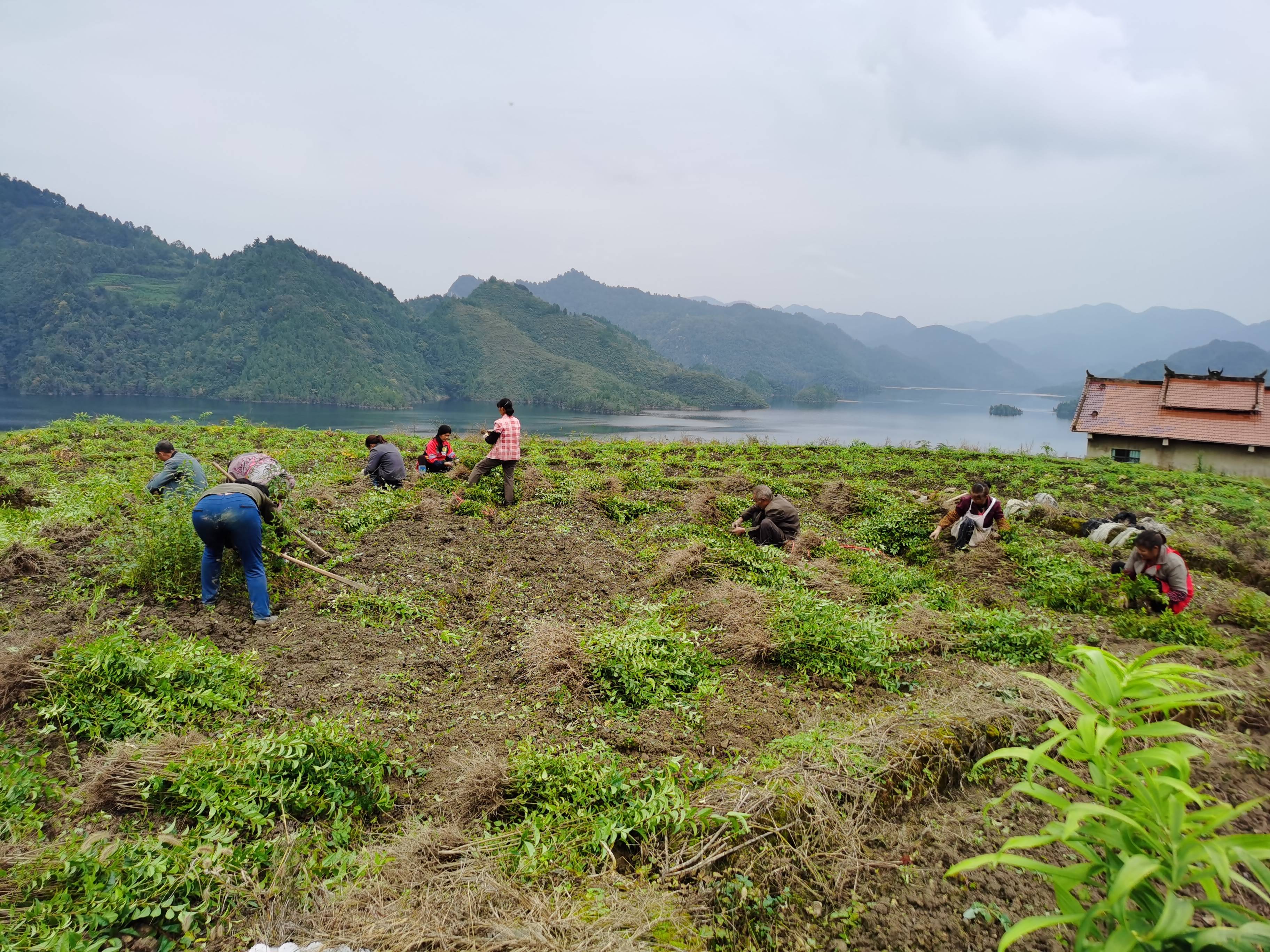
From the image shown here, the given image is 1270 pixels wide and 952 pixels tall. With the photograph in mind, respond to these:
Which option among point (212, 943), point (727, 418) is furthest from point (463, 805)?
point (727, 418)

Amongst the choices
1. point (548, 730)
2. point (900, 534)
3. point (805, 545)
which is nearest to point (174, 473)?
point (548, 730)

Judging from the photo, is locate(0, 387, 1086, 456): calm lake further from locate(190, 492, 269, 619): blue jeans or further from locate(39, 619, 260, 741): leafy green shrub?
locate(39, 619, 260, 741): leafy green shrub

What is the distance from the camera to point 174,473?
25.7 ft

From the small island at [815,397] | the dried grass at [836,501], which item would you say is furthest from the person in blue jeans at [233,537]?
the small island at [815,397]

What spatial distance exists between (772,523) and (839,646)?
3501mm

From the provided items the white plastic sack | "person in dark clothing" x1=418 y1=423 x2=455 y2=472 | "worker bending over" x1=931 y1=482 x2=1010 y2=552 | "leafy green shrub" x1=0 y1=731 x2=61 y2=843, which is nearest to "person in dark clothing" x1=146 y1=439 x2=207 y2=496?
"leafy green shrub" x1=0 y1=731 x2=61 y2=843

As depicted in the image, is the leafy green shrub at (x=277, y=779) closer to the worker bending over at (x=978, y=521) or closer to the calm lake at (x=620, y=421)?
the worker bending over at (x=978, y=521)

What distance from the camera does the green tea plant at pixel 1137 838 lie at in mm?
1448

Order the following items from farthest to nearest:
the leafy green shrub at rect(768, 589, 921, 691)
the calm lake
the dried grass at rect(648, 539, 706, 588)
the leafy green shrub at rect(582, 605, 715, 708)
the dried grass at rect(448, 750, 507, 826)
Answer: the calm lake
the dried grass at rect(648, 539, 706, 588)
the leafy green shrub at rect(768, 589, 921, 691)
the leafy green shrub at rect(582, 605, 715, 708)
the dried grass at rect(448, 750, 507, 826)

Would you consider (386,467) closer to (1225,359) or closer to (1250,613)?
(1250,613)

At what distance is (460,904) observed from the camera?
9.59ft

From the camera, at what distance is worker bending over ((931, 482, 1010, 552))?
8703 mm

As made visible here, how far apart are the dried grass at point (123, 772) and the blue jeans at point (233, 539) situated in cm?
234

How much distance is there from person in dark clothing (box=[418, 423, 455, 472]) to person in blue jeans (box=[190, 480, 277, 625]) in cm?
615
